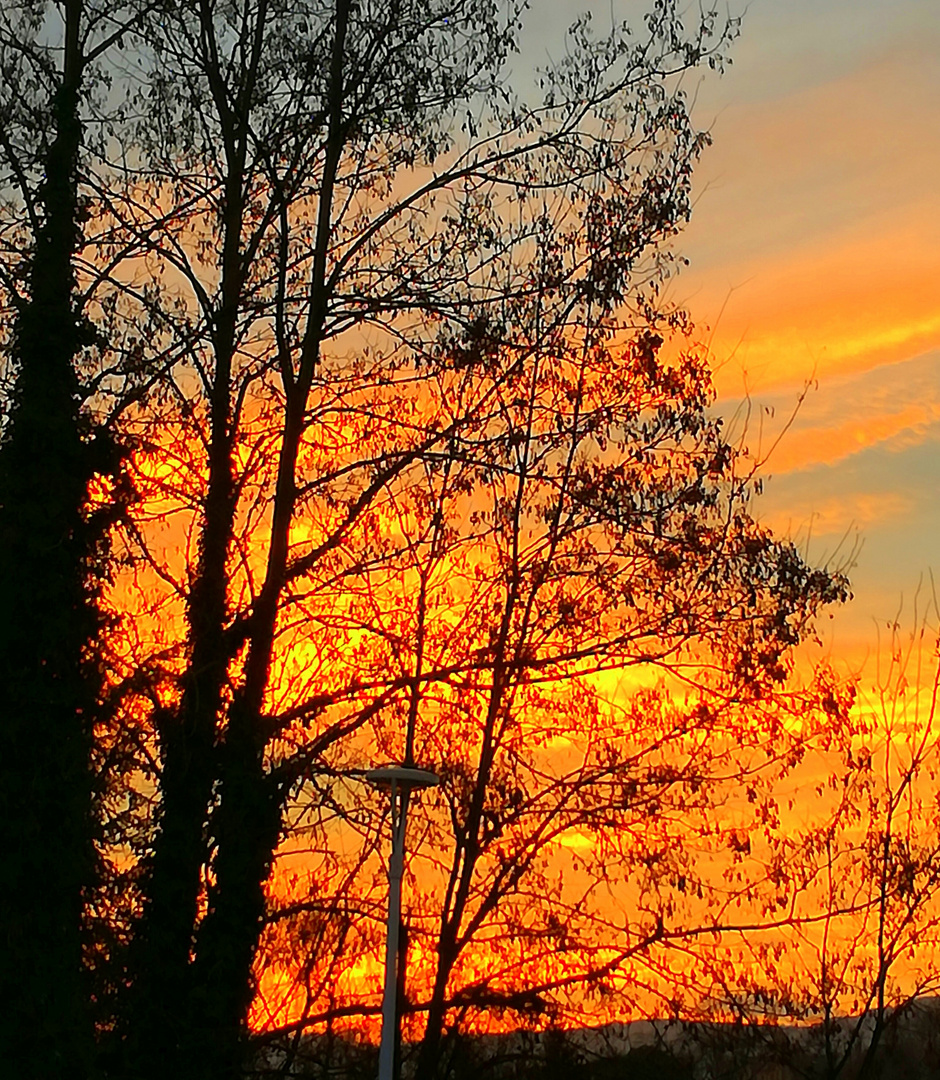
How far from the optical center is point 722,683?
20406mm

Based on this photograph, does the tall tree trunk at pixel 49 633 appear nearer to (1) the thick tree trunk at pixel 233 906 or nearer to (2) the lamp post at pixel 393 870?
(1) the thick tree trunk at pixel 233 906

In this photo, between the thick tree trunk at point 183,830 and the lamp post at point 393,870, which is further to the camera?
the thick tree trunk at point 183,830

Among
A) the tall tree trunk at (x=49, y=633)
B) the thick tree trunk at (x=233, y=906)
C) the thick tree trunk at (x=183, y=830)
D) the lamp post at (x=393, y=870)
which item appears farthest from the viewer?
the thick tree trunk at (x=183, y=830)

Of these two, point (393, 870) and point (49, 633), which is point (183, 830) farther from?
point (393, 870)

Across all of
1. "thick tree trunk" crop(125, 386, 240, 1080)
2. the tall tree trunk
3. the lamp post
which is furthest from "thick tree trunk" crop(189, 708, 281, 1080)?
the lamp post

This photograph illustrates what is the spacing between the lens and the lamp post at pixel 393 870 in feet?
53.3

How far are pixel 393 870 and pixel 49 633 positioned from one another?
18.4 feet

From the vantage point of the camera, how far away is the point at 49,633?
1964 centimetres

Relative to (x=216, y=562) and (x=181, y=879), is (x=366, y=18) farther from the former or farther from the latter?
(x=181, y=879)

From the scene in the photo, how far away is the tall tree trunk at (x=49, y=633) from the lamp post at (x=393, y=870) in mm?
3644

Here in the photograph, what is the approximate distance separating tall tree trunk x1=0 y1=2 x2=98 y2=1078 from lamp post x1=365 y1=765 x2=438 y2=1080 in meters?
3.64

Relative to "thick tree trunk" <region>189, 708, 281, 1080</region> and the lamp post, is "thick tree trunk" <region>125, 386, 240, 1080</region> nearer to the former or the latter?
"thick tree trunk" <region>189, 708, 281, 1080</region>

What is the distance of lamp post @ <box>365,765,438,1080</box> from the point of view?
639 inches

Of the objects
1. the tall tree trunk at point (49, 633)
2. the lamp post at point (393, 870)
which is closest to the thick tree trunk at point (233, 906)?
the tall tree trunk at point (49, 633)
